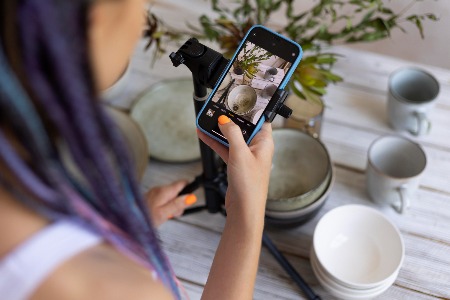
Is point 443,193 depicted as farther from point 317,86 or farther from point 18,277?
point 18,277

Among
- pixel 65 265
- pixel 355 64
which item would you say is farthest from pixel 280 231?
pixel 65 265

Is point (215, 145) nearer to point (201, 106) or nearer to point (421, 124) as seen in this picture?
point (201, 106)

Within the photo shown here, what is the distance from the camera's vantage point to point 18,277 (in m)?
0.36

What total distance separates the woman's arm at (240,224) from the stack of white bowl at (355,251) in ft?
0.55

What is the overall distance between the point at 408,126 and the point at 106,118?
2.18 ft

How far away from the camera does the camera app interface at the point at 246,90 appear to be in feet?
2.17

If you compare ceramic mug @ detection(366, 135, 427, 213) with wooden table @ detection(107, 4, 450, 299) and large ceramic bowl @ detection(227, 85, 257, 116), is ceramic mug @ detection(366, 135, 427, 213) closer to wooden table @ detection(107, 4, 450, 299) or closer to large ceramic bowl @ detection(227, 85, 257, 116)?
wooden table @ detection(107, 4, 450, 299)

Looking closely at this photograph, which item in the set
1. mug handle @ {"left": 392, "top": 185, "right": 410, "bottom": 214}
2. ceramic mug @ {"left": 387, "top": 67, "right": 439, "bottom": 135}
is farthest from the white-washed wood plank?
ceramic mug @ {"left": 387, "top": 67, "right": 439, "bottom": 135}

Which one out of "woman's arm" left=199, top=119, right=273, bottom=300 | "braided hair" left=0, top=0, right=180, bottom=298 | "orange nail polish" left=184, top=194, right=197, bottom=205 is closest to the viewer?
"braided hair" left=0, top=0, right=180, bottom=298

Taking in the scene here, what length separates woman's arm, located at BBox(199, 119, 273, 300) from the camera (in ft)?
1.93

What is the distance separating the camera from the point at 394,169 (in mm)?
856

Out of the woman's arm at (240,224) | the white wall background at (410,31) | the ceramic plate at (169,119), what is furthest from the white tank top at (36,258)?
the white wall background at (410,31)

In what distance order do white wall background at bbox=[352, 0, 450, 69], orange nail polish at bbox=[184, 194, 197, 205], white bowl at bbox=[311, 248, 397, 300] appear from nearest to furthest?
white bowl at bbox=[311, 248, 397, 300], orange nail polish at bbox=[184, 194, 197, 205], white wall background at bbox=[352, 0, 450, 69]

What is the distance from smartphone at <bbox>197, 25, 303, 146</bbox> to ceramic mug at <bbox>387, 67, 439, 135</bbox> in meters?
0.31
